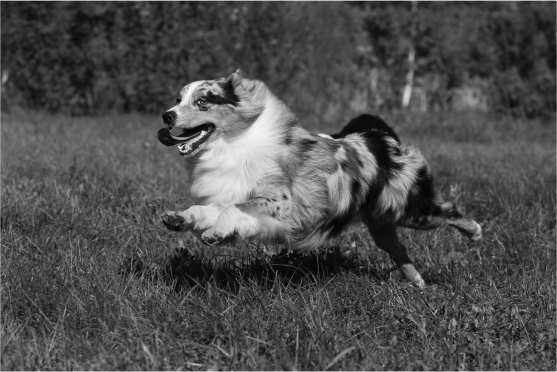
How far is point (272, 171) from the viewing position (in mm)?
3404

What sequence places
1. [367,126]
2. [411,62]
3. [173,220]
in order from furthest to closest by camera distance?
[411,62] → [367,126] → [173,220]

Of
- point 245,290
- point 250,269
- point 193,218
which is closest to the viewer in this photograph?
point 193,218

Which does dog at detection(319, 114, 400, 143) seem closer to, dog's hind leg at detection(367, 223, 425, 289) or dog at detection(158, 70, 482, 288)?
dog at detection(158, 70, 482, 288)

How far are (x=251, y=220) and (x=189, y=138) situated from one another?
2.13 ft

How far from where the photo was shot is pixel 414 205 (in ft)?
12.9

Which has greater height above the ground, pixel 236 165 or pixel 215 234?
pixel 236 165

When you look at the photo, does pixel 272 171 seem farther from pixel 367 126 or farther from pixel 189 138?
pixel 367 126

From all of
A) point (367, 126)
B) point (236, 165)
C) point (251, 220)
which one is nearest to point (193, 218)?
point (251, 220)

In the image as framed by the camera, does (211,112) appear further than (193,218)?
Yes

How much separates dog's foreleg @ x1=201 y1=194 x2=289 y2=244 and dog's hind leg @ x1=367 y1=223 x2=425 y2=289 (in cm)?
102

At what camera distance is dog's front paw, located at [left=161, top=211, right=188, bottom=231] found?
2.93 metres

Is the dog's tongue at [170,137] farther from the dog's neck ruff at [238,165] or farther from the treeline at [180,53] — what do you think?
the treeline at [180,53]

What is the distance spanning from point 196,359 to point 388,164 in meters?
1.77

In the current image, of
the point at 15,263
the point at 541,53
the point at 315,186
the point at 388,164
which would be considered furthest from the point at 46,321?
the point at 541,53
